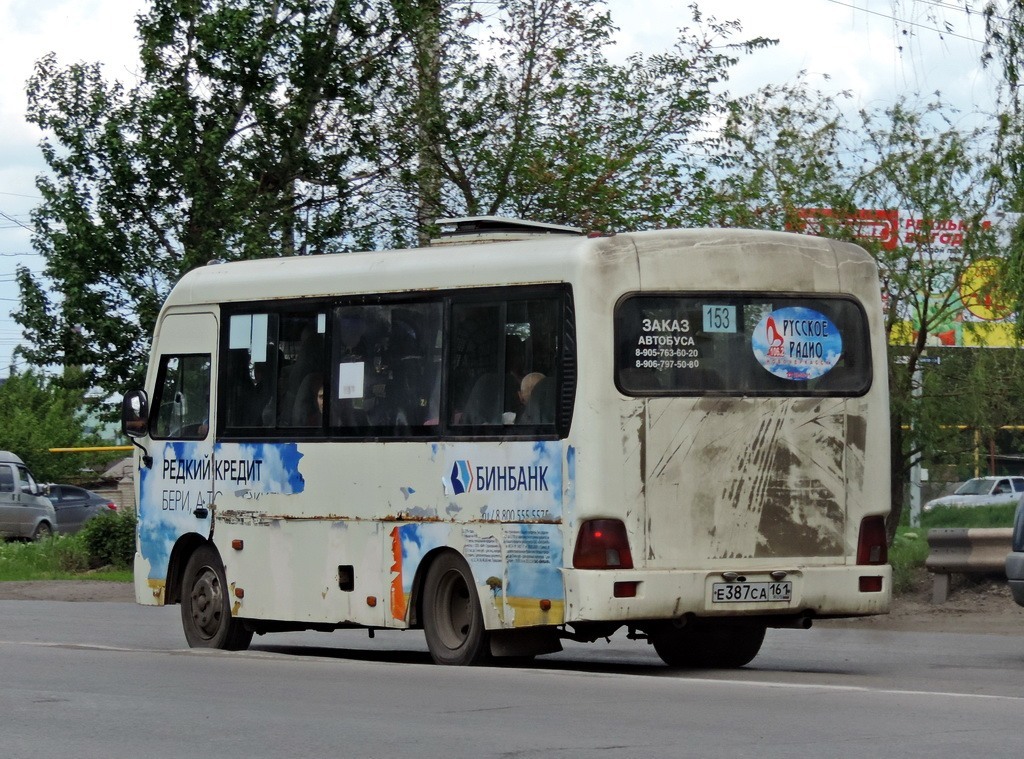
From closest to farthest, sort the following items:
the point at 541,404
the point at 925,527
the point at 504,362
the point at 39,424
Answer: the point at 541,404 → the point at 504,362 → the point at 925,527 → the point at 39,424

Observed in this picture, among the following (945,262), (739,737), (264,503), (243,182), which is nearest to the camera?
(739,737)

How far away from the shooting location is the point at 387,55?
2422cm

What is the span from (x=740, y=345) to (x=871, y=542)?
1553mm

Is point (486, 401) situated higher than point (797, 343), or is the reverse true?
point (797, 343)

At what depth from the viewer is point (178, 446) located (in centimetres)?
1538

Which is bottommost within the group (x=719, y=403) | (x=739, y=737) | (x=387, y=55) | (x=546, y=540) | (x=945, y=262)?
(x=739, y=737)

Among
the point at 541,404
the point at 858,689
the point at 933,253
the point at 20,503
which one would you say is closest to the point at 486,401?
the point at 541,404

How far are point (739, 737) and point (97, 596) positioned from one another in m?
17.6

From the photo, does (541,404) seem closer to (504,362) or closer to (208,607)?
(504,362)

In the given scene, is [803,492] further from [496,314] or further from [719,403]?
[496,314]

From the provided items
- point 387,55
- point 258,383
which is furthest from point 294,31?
point 258,383

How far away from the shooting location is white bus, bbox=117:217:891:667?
12180 millimetres

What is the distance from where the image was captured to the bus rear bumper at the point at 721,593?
39.1ft

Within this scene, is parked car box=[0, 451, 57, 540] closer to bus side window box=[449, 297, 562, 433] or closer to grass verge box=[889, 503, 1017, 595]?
grass verge box=[889, 503, 1017, 595]
